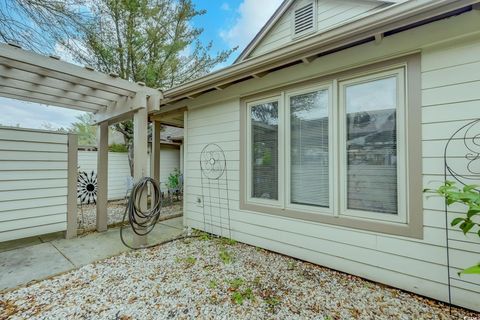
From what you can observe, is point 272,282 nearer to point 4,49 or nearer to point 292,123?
point 292,123

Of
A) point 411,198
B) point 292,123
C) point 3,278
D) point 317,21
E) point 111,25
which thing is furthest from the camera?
point 111,25

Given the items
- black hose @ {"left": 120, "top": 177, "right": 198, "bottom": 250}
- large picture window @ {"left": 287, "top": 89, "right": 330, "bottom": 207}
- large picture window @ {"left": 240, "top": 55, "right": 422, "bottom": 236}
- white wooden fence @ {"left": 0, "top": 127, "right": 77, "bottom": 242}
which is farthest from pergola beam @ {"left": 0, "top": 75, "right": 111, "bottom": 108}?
large picture window @ {"left": 287, "top": 89, "right": 330, "bottom": 207}

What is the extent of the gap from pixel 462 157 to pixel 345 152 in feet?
3.34

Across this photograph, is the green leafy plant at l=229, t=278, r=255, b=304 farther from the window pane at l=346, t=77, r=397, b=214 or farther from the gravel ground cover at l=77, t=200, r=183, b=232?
the gravel ground cover at l=77, t=200, r=183, b=232

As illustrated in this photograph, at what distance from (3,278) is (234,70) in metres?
3.87

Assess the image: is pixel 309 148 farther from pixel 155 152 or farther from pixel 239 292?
pixel 155 152

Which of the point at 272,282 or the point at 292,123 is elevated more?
the point at 292,123

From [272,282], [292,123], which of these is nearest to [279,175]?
[292,123]

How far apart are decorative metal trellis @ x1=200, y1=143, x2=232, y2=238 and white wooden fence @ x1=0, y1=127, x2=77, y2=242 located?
244cm

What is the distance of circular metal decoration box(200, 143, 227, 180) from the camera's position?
4.06 m

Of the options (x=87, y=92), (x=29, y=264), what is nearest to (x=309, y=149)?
(x=87, y=92)

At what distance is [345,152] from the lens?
2.72 metres

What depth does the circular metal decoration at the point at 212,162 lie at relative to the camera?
4059 millimetres

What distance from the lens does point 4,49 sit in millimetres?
2445
